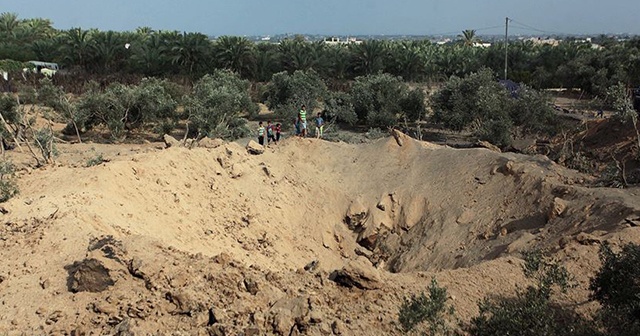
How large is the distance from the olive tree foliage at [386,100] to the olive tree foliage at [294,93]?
80.4 inches

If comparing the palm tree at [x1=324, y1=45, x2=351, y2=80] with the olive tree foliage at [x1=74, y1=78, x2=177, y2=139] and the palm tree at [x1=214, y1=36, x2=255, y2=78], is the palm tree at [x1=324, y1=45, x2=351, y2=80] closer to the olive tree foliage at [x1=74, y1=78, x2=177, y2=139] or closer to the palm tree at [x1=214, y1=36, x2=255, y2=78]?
the palm tree at [x1=214, y1=36, x2=255, y2=78]

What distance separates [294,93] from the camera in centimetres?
2709

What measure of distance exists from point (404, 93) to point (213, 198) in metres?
16.3

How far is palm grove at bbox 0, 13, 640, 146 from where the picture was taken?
21953 millimetres

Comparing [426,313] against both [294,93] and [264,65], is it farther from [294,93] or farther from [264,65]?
[264,65]

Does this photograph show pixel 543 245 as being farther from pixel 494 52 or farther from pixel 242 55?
pixel 494 52

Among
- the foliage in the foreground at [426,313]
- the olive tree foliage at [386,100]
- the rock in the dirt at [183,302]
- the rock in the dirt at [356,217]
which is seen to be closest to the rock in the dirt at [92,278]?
the rock in the dirt at [183,302]

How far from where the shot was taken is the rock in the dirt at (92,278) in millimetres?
6609

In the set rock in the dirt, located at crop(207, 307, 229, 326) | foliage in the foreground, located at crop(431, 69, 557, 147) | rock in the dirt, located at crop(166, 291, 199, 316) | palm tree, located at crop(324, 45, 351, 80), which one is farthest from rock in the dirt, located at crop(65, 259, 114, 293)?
palm tree, located at crop(324, 45, 351, 80)

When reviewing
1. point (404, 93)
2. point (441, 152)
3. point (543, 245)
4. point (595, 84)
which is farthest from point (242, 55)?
point (543, 245)

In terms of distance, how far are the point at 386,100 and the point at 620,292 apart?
66.1ft

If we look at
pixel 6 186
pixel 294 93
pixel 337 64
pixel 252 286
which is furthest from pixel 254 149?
pixel 337 64

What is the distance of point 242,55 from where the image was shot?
41219 millimetres

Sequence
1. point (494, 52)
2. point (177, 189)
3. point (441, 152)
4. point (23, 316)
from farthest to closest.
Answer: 1. point (494, 52)
2. point (441, 152)
3. point (177, 189)
4. point (23, 316)
